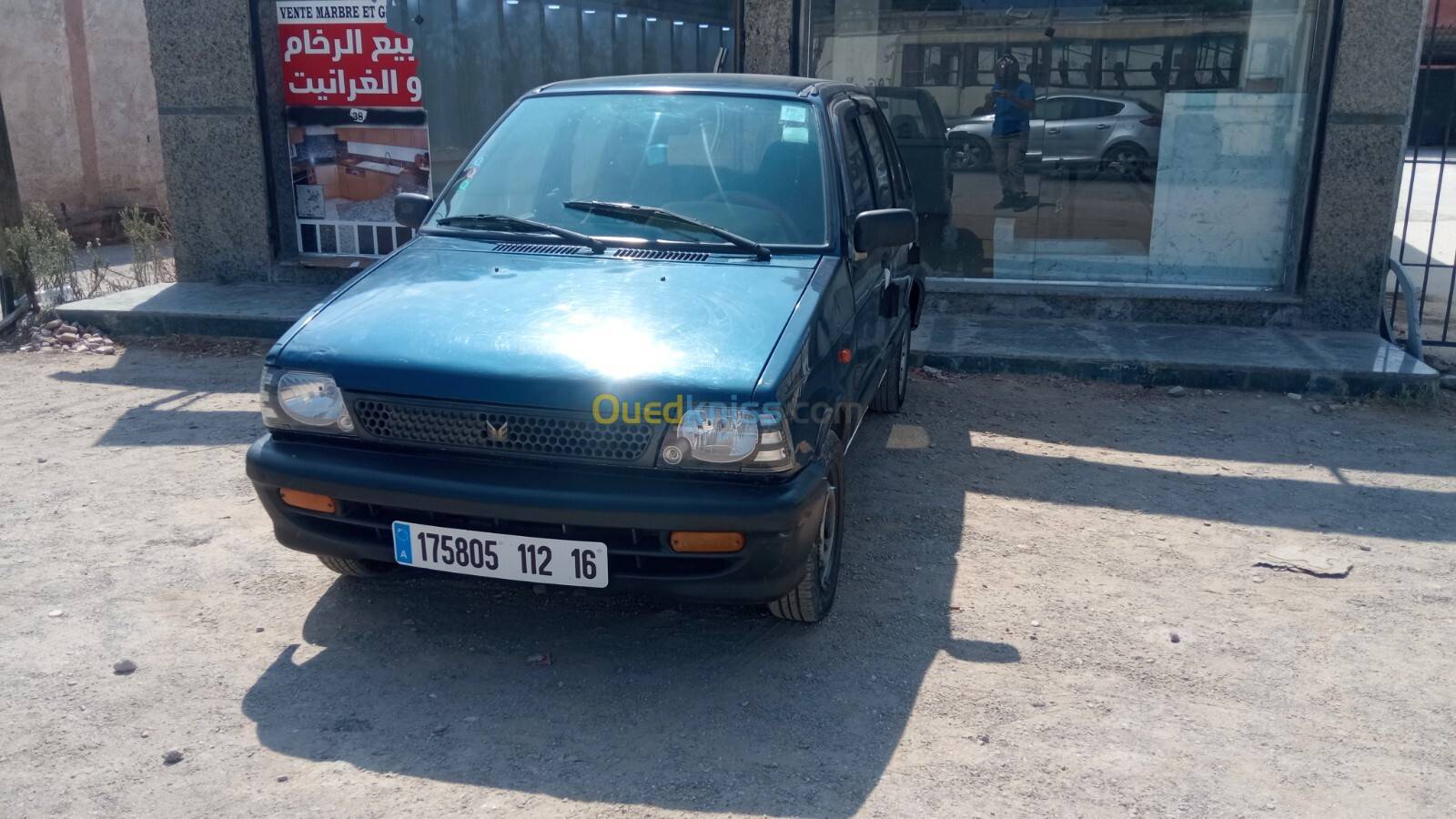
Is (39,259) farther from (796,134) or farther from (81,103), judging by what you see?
(796,134)

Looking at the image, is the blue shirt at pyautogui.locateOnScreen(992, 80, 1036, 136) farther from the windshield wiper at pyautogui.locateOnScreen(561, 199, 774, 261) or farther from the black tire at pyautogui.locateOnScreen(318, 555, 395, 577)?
the black tire at pyautogui.locateOnScreen(318, 555, 395, 577)

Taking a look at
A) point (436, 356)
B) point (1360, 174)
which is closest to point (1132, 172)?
point (1360, 174)

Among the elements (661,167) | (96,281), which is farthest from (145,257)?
(661,167)

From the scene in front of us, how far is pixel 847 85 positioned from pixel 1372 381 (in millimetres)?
3790

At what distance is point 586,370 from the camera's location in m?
3.37

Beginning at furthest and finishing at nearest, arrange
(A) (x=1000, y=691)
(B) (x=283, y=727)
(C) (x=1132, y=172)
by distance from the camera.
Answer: (C) (x=1132, y=172), (A) (x=1000, y=691), (B) (x=283, y=727)

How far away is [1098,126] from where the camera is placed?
8.46m

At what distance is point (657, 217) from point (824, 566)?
1.42 meters

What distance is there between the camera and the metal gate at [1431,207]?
25.8ft

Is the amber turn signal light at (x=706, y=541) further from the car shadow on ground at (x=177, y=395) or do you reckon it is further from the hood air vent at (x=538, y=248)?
the car shadow on ground at (x=177, y=395)

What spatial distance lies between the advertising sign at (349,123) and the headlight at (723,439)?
256 inches

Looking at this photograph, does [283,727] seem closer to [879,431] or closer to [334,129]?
[879,431]

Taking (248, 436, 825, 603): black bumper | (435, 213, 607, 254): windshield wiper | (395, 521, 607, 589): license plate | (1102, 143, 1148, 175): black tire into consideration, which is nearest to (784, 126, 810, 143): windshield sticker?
(435, 213, 607, 254): windshield wiper

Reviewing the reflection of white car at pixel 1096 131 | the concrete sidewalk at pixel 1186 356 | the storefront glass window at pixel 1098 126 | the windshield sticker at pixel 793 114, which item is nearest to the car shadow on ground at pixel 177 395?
the windshield sticker at pixel 793 114
